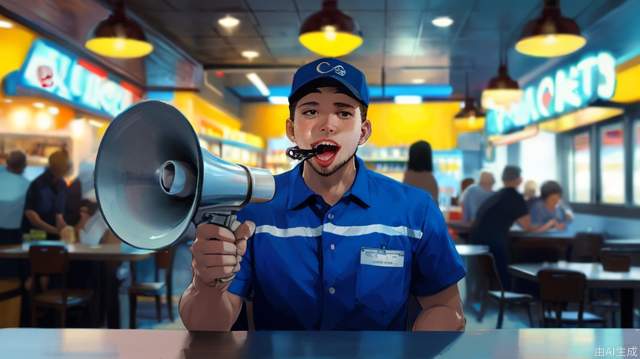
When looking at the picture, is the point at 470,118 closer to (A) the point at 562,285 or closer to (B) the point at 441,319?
(A) the point at 562,285

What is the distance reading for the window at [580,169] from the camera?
329 inches

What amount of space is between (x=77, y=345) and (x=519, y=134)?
9366 mm

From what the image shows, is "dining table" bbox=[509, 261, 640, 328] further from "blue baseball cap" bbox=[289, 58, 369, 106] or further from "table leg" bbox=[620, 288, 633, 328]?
"blue baseball cap" bbox=[289, 58, 369, 106]

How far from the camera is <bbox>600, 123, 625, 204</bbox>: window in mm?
7156

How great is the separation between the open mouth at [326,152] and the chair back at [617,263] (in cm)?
336

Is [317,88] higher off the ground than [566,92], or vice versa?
[566,92]

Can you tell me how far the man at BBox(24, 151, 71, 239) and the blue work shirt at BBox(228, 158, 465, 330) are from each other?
4656 millimetres

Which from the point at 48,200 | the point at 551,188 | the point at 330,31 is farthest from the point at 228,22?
the point at 551,188

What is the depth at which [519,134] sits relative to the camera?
950 cm

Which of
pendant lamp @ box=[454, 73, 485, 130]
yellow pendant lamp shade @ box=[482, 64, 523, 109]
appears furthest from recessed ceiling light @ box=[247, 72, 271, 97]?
yellow pendant lamp shade @ box=[482, 64, 523, 109]

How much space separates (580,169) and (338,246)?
8.34 metres

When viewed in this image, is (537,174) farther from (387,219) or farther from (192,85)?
(387,219)

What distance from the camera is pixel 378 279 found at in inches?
50.6

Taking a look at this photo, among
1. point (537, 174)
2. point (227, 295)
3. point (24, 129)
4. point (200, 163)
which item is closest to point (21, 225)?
point (24, 129)
